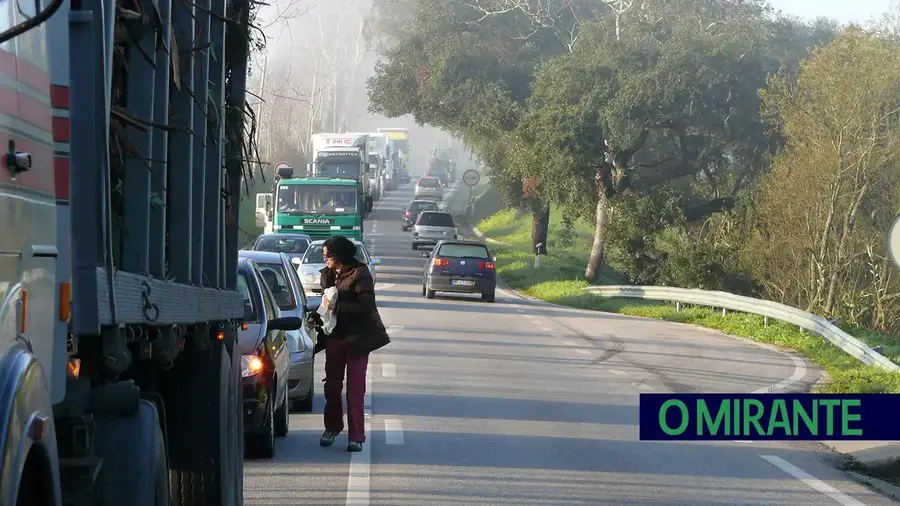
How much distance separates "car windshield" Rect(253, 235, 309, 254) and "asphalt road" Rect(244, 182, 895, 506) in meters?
10.9

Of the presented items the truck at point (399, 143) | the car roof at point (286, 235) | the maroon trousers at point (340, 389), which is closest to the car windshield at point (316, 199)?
the car roof at point (286, 235)

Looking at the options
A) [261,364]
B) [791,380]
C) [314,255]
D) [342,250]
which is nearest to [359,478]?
[261,364]

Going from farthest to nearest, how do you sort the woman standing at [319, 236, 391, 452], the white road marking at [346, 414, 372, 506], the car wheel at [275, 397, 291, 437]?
the car wheel at [275, 397, 291, 437]
the woman standing at [319, 236, 391, 452]
the white road marking at [346, 414, 372, 506]

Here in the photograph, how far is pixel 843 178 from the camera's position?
106ft

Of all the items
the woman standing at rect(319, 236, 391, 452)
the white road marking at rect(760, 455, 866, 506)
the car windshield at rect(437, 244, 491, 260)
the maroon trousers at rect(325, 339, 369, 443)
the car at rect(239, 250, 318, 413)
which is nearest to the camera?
the white road marking at rect(760, 455, 866, 506)

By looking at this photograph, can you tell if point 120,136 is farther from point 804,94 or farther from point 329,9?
point 329,9

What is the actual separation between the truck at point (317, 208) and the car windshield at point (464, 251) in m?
4.20

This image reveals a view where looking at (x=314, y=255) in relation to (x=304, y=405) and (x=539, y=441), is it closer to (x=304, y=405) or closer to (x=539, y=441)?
(x=304, y=405)

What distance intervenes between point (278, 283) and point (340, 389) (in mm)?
2544

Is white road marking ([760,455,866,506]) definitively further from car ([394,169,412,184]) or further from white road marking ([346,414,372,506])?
car ([394,169,412,184])

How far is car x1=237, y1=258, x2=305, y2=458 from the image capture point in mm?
9953

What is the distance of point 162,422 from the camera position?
203 inches

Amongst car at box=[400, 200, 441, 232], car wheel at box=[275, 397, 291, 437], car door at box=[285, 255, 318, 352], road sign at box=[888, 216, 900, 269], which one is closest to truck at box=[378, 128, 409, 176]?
car at box=[400, 200, 441, 232]

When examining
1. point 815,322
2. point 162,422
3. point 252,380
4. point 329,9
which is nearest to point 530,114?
point 815,322
